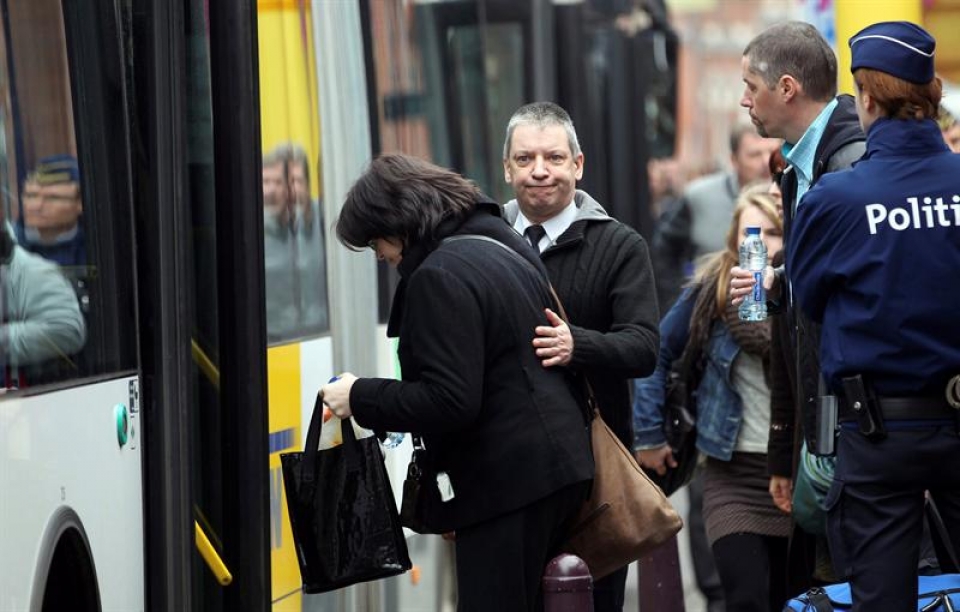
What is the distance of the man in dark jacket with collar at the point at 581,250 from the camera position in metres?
5.52

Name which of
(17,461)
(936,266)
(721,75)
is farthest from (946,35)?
(721,75)

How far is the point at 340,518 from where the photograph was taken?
495 cm

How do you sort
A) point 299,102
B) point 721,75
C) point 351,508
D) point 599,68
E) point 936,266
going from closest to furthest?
point 936,266 → point 351,508 → point 299,102 → point 599,68 → point 721,75

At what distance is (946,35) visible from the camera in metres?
8.99

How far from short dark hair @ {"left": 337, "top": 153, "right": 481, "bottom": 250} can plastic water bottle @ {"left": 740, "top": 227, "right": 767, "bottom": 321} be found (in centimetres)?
100

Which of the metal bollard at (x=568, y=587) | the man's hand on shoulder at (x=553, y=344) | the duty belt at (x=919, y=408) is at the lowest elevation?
the metal bollard at (x=568, y=587)

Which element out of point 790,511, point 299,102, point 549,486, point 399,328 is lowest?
point 790,511

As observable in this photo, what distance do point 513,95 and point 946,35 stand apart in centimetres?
247

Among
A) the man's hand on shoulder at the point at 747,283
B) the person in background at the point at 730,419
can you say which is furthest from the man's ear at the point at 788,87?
the person in background at the point at 730,419

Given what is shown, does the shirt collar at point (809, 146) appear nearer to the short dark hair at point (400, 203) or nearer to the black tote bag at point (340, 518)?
the short dark hair at point (400, 203)


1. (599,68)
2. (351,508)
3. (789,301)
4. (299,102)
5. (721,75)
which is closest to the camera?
(351,508)

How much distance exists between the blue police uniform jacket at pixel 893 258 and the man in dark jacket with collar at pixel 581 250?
830 millimetres

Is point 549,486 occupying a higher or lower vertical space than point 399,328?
lower

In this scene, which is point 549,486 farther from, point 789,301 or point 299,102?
point 299,102
